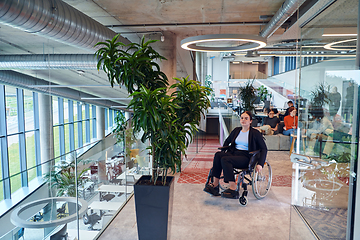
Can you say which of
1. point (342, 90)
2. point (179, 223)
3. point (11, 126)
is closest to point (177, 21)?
point (179, 223)

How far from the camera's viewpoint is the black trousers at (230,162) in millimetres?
3590

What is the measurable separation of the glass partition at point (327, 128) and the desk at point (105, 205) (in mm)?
2001

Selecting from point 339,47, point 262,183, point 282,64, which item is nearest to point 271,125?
point 262,183

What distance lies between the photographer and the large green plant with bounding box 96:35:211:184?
7.59 ft

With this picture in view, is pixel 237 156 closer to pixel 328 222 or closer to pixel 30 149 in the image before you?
pixel 328 222

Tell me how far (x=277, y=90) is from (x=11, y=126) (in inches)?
655

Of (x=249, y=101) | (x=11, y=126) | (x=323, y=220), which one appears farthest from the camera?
(x=11, y=126)

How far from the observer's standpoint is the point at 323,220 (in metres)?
1.75

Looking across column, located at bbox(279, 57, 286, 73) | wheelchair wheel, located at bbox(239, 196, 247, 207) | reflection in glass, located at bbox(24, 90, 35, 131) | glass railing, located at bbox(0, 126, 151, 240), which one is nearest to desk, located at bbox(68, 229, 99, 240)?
glass railing, located at bbox(0, 126, 151, 240)

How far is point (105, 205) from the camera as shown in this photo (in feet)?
10.3

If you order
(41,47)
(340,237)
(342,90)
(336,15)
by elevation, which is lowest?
(340,237)

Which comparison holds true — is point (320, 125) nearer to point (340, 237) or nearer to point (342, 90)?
point (342, 90)

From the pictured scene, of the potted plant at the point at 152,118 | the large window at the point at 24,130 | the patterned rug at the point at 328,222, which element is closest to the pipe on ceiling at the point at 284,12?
the potted plant at the point at 152,118

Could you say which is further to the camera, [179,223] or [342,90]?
[179,223]
